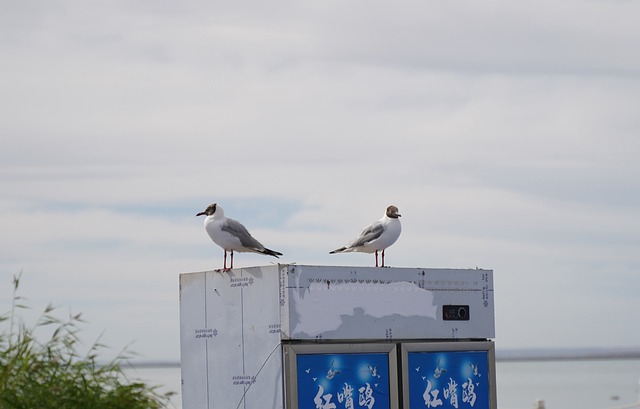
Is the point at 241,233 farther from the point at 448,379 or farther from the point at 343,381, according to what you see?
the point at 448,379

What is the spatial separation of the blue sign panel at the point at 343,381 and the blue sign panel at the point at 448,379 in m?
0.29

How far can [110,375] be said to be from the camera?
8.54m

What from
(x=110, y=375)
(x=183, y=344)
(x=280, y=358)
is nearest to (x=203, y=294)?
(x=183, y=344)

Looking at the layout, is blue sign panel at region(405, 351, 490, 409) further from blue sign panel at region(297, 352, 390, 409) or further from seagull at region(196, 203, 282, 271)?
seagull at region(196, 203, 282, 271)

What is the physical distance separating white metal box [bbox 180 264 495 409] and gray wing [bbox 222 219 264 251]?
17.7 inches

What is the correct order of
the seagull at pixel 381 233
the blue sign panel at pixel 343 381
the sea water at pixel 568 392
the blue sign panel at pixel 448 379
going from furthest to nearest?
the sea water at pixel 568 392
the seagull at pixel 381 233
the blue sign panel at pixel 448 379
the blue sign panel at pixel 343 381

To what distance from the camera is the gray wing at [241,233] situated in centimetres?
1047

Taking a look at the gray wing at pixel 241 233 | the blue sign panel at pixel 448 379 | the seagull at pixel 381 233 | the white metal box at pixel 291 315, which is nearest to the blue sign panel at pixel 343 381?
the white metal box at pixel 291 315

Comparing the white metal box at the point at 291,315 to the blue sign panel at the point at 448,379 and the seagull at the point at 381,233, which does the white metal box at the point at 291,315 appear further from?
the seagull at the point at 381,233

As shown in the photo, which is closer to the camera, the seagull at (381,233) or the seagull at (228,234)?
the seagull at (228,234)

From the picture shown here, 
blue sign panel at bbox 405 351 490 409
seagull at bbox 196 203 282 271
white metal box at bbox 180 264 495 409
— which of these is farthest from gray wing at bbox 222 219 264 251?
blue sign panel at bbox 405 351 490 409

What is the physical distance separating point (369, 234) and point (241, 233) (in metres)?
1.16

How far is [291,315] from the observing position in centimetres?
940

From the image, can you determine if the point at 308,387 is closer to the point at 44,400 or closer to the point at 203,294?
the point at 203,294
